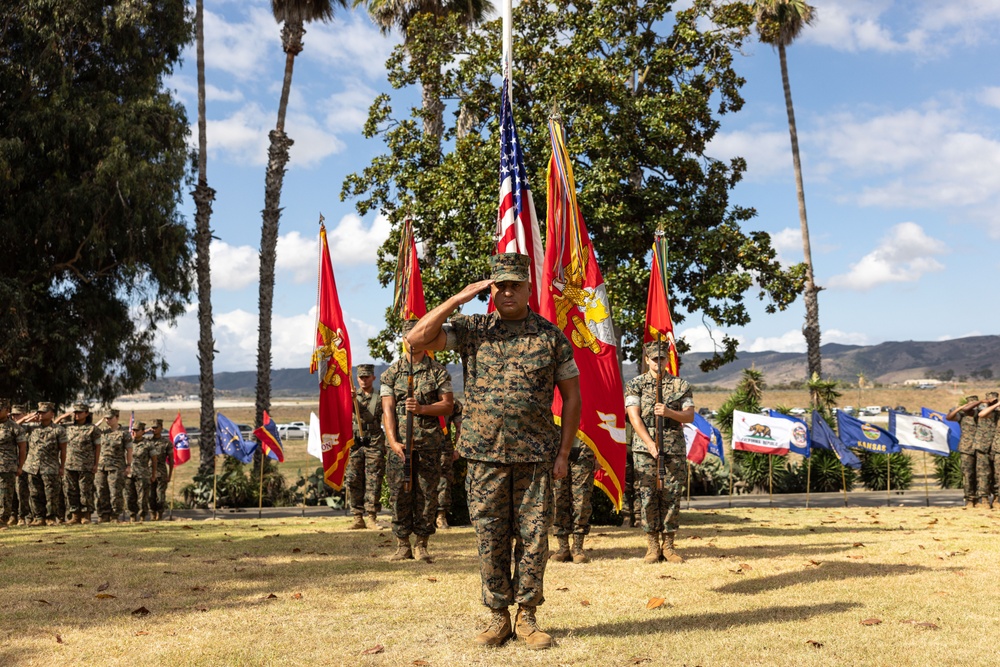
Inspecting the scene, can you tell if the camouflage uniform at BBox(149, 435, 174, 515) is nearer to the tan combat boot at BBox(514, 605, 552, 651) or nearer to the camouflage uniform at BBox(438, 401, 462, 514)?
the camouflage uniform at BBox(438, 401, 462, 514)

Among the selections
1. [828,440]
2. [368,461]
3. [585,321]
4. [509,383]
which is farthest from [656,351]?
[828,440]

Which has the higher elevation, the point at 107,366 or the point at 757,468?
the point at 107,366

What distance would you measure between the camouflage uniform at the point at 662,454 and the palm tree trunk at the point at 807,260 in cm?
2733

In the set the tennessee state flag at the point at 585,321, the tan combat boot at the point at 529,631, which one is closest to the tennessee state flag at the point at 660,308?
the tennessee state flag at the point at 585,321

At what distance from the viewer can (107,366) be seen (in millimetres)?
28125

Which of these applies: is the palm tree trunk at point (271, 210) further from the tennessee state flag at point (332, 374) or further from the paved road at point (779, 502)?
the tennessee state flag at point (332, 374)

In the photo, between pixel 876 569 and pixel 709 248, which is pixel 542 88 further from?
pixel 876 569

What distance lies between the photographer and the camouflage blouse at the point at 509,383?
5895 mm

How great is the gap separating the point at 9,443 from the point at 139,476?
104 inches

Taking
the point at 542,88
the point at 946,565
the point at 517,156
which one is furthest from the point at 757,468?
the point at 517,156

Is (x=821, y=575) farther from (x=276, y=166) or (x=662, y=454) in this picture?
(x=276, y=166)

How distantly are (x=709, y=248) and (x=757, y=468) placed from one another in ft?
21.9

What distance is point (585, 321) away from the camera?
Answer: 32.2 feet

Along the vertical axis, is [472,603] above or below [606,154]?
below
